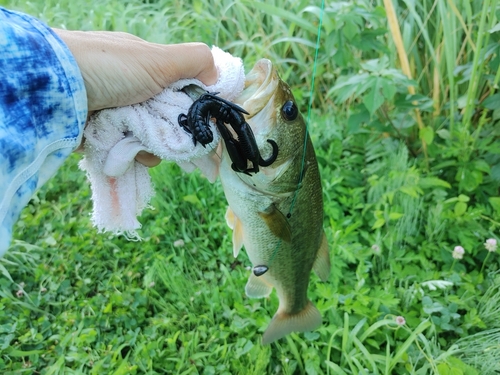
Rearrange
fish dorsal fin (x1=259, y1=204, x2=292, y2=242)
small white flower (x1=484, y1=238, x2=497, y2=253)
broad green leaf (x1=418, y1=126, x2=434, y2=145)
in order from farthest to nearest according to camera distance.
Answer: broad green leaf (x1=418, y1=126, x2=434, y2=145) → small white flower (x1=484, y1=238, x2=497, y2=253) → fish dorsal fin (x1=259, y1=204, x2=292, y2=242)

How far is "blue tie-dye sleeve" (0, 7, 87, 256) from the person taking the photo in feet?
3.10

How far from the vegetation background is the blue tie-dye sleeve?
49.3 inches

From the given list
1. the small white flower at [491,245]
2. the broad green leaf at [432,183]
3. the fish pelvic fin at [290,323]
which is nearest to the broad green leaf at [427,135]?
the broad green leaf at [432,183]

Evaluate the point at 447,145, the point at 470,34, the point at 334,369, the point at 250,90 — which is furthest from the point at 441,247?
the point at 250,90

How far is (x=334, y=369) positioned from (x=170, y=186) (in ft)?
5.33

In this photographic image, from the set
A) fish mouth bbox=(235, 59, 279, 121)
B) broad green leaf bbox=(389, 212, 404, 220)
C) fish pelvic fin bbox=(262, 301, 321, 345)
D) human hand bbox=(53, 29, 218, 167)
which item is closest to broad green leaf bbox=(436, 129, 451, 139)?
broad green leaf bbox=(389, 212, 404, 220)

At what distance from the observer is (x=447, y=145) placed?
9.07 feet

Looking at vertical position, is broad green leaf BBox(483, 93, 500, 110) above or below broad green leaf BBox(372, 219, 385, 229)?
above

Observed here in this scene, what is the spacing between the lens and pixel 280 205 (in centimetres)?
154

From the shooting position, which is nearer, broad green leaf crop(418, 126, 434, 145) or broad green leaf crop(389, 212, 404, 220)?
broad green leaf crop(389, 212, 404, 220)

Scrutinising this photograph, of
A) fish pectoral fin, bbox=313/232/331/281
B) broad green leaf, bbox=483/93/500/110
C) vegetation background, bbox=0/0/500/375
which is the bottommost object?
vegetation background, bbox=0/0/500/375

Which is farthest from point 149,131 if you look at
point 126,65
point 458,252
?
point 458,252

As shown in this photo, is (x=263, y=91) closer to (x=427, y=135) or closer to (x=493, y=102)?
(x=427, y=135)

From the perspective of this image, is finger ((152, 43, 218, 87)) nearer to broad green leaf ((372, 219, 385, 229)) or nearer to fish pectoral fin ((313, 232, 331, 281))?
fish pectoral fin ((313, 232, 331, 281))
